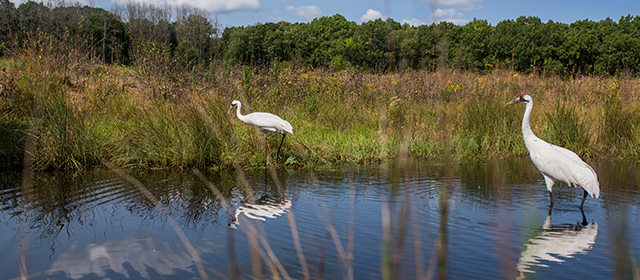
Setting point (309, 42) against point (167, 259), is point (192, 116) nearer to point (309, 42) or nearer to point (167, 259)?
point (167, 259)

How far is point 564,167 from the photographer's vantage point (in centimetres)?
465

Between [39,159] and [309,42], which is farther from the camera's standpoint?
[309,42]

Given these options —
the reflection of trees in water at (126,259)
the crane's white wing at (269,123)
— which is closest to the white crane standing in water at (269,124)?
the crane's white wing at (269,123)

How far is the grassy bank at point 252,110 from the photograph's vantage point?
6.48 m

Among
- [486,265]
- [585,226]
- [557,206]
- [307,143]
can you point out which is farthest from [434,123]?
[486,265]

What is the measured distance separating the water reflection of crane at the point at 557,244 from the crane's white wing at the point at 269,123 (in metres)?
3.81

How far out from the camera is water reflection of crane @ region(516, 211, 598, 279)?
3146mm

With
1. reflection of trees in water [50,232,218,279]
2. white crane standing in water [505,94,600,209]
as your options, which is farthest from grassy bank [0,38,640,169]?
reflection of trees in water [50,232,218,279]

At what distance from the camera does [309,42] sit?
3806 centimetres

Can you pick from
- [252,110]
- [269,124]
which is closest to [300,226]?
[269,124]

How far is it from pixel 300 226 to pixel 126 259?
4.45ft

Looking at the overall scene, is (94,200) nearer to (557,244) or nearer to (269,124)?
(269,124)

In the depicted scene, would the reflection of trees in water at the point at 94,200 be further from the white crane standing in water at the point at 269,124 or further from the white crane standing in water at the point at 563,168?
the white crane standing in water at the point at 563,168

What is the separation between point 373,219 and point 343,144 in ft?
11.0
